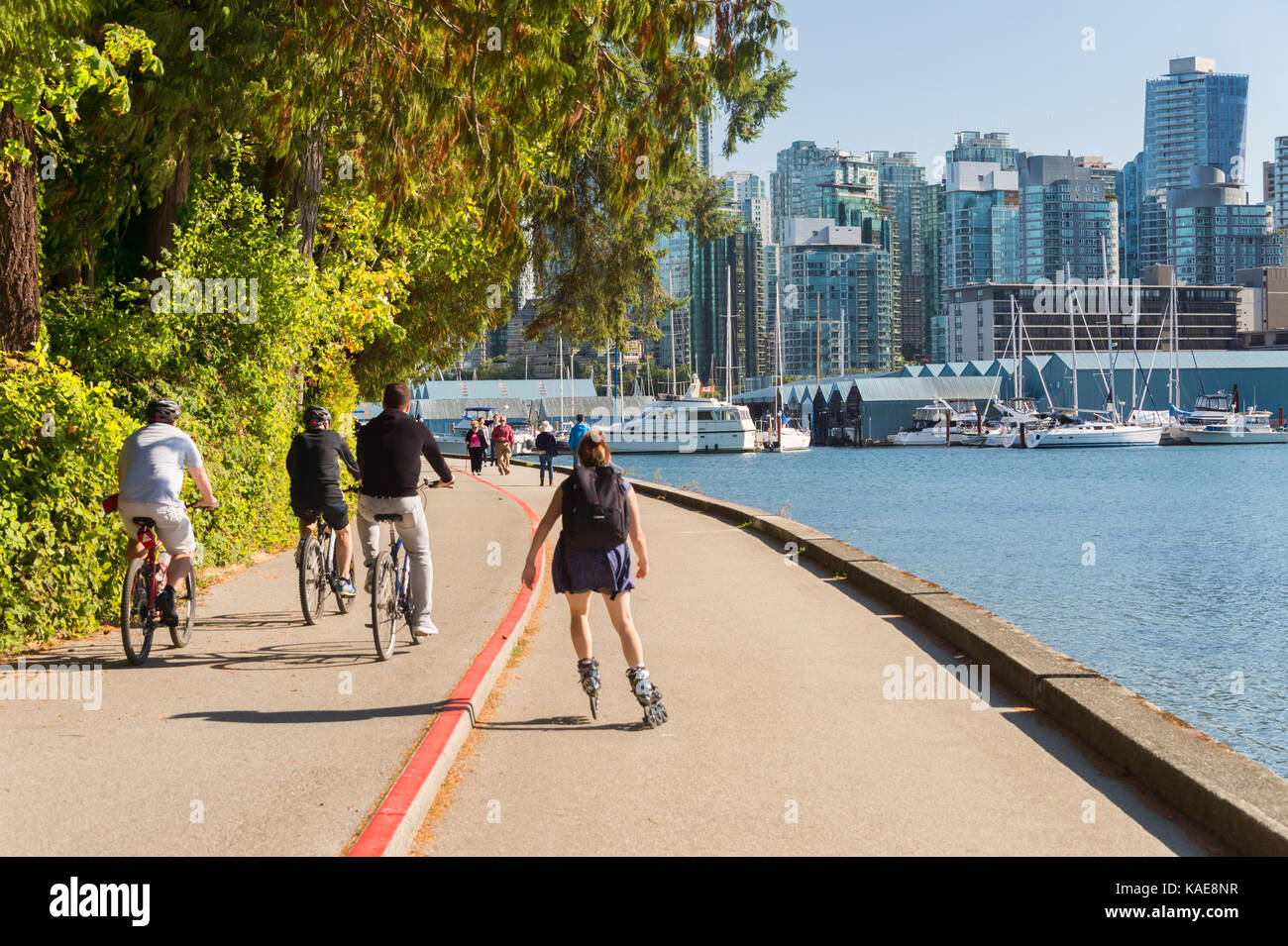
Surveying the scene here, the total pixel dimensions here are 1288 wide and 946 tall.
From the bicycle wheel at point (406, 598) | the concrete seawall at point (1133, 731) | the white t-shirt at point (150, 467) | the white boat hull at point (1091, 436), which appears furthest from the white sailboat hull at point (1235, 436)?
the white t-shirt at point (150, 467)

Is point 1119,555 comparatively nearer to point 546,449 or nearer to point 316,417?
point 546,449

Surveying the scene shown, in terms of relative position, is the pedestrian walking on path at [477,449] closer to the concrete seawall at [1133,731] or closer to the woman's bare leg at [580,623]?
the concrete seawall at [1133,731]

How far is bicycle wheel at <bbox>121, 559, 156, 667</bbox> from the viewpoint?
30.1 ft

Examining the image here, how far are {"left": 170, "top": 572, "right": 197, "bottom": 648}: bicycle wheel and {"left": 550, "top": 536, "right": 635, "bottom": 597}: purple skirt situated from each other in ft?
12.0

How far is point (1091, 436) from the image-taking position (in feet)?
335

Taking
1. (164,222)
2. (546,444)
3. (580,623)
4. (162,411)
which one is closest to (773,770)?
(580,623)

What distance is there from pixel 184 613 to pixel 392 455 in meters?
1.98

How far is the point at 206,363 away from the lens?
15.2 meters

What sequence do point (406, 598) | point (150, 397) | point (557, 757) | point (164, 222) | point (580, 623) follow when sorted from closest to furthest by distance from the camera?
point (557, 757)
point (580, 623)
point (406, 598)
point (150, 397)
point (164, 222)

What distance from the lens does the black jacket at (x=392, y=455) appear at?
1011 cm

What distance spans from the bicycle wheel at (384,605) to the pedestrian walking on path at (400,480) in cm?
28

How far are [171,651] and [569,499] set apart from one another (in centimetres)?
403

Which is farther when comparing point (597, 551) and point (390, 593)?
point (390, 593)
